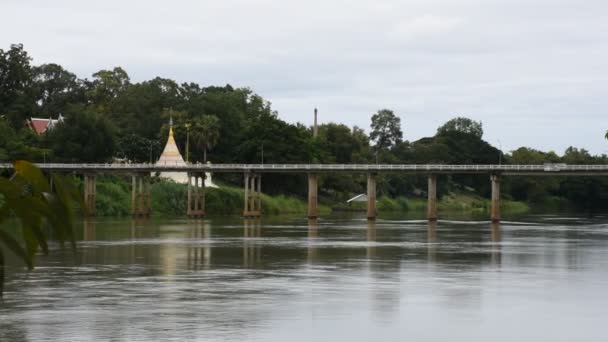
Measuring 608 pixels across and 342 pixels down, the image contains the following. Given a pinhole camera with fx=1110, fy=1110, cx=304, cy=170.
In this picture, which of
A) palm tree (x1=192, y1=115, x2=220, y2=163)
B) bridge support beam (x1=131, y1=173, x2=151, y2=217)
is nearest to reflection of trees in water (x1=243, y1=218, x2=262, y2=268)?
bridge support beam (x1=131, y1=173, x2=151, y2=217)

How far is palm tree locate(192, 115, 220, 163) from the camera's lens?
437 ft

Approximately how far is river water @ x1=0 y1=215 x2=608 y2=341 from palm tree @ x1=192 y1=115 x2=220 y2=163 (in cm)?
7277

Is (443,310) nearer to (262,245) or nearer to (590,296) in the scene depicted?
(590,296)

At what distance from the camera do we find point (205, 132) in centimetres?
13362

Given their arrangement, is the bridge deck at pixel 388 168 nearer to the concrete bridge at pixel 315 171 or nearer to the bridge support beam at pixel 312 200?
the concrete bridge at pixel 315 171

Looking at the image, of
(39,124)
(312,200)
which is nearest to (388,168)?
(312,200)

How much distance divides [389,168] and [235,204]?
1008 inches

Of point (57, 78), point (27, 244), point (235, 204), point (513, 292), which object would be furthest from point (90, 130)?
point (27, 244)

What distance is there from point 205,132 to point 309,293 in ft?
335

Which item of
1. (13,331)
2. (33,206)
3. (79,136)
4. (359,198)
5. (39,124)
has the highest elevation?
(39,124)

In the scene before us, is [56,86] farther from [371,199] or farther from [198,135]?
[371,199]

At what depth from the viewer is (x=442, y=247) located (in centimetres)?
5869

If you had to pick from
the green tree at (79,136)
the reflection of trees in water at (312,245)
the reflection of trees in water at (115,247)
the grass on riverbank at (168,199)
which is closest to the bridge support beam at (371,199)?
the reflection of trees in water at (312,245)

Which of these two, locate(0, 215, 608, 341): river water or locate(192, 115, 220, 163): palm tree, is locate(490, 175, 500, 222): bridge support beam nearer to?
locate(0, 215, 608, 341): river water
